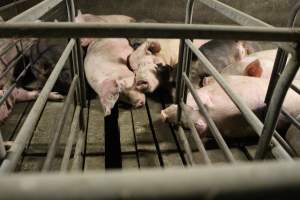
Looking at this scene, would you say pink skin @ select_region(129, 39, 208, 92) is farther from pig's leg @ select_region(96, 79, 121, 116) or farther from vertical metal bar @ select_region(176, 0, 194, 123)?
vertical metal bar @ select_region(176, 0, 194, 123)

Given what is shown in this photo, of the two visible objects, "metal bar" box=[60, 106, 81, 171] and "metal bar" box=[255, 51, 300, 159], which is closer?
"metal bar" box=[255, 51, 300, 159]

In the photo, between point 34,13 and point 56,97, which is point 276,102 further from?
point 56,97

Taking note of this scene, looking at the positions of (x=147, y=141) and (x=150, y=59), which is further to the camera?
(x=150, y=59)

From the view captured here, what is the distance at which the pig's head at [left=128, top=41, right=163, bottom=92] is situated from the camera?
2648 millimetres

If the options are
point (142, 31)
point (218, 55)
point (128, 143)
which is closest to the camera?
point (142, 31)

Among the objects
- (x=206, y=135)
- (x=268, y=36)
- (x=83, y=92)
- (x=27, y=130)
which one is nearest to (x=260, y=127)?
(x=268, y=36)

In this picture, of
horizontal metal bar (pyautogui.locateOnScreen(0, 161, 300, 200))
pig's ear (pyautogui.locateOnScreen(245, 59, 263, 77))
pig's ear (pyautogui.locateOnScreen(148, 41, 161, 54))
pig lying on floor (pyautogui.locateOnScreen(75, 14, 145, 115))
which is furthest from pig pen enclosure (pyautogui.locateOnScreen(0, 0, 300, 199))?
pig's ear (pyautogui.locateOnScreen(245, 59, 263, 77))

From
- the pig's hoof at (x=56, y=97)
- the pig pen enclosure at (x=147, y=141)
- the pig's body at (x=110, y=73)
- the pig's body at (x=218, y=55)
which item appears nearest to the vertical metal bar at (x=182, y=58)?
the pig pen enclosure at (x=147, y=141)

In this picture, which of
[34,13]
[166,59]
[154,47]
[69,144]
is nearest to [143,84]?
[154,47]

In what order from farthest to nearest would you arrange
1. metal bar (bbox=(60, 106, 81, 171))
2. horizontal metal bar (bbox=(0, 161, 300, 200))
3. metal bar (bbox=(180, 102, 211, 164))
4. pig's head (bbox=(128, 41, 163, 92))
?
pig's head (bbox=(128, 41, 163, 92)) < metal bar (bbox=(180, 102, 211, 164)) < metal bar (bbox=(60, 106, 81, 171)) < horizontal metal bar (bbox=(0, 161, 300, 200))

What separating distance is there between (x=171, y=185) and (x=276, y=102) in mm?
783

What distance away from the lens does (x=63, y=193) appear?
0.36 metres

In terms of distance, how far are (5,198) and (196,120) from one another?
70.1 inches

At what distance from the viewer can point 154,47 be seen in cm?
304
